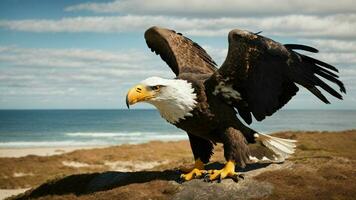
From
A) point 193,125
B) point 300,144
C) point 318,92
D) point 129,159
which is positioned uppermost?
point 318,92

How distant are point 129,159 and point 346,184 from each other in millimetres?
22091

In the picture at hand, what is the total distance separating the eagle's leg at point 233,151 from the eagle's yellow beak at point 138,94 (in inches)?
66.5

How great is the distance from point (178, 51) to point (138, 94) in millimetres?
3055

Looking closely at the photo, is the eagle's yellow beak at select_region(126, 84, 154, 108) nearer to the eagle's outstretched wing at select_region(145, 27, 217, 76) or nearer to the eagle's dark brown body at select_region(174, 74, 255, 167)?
the eagle's dark brown body at select_region(174, 74, 255, 167)

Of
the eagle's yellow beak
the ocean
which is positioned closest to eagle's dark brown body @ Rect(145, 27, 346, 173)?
the eagle's yellow beak

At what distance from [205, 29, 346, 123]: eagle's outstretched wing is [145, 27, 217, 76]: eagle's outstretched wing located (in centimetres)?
167

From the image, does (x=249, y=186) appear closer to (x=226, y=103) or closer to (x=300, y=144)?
(x=226, y=103)

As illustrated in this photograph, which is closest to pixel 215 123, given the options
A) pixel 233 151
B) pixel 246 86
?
pixel 233 151

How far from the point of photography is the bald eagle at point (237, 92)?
777 cm

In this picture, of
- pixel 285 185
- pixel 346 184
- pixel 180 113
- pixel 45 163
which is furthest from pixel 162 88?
pixel 45 163

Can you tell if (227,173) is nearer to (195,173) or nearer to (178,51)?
(195,173)

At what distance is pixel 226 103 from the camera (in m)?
8.59

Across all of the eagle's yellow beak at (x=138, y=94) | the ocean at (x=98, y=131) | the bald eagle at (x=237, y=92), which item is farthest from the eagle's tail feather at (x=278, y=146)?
the ocean at (x=98, y=131)

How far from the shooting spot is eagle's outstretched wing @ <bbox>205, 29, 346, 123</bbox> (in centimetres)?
768
